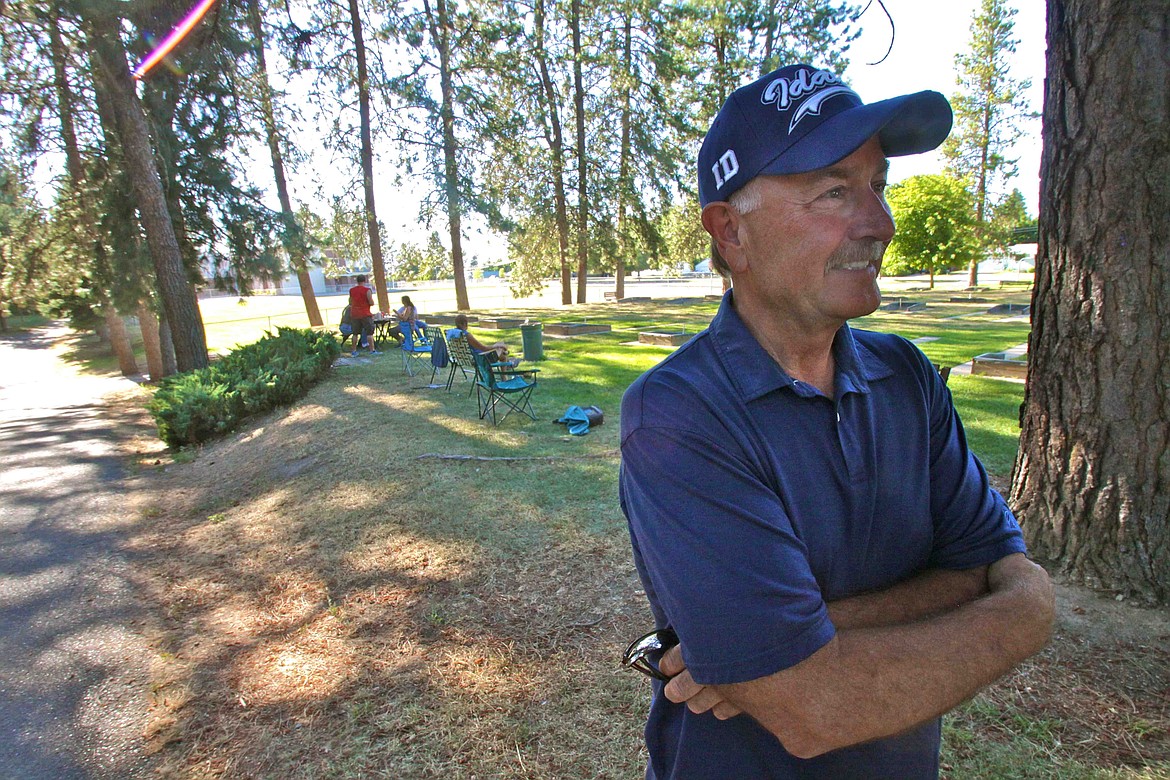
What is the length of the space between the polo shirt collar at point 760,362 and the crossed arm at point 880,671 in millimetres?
430

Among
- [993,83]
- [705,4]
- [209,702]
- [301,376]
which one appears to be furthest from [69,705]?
[993,83]

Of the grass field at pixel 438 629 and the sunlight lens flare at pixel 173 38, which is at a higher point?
the sunlight lens flare at pixel 173 38

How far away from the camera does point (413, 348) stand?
14188mm

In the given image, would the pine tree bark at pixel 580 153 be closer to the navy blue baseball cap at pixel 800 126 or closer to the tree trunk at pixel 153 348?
the tree trunk at pixel 153 348

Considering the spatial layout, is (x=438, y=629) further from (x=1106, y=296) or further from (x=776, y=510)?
(x=1106, y=296)

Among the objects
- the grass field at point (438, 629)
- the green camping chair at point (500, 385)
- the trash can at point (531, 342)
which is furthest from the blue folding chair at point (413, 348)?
the grass field at point (438, 629)

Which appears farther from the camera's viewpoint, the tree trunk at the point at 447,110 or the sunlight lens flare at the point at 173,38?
the tree trunk at the point at 447,110

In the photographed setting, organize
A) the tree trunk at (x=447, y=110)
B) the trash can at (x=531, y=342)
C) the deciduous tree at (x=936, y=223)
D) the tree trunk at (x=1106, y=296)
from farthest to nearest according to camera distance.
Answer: the deciduous tree at (x=936, y=223), the tree trunk at (x=447, y=110), the trash can at (x=531, y=342), the tree trunk at (x=1106, y=296)

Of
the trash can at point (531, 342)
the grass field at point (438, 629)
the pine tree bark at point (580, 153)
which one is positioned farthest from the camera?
the pine tree bark at point (580, 153)

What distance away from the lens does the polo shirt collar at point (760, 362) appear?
1.27 meters

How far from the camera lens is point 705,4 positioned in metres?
27.2

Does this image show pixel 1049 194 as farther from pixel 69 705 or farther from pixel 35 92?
pixel 35 92

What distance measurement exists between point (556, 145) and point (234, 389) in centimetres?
2150

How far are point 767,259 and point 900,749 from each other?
39.6 inches
